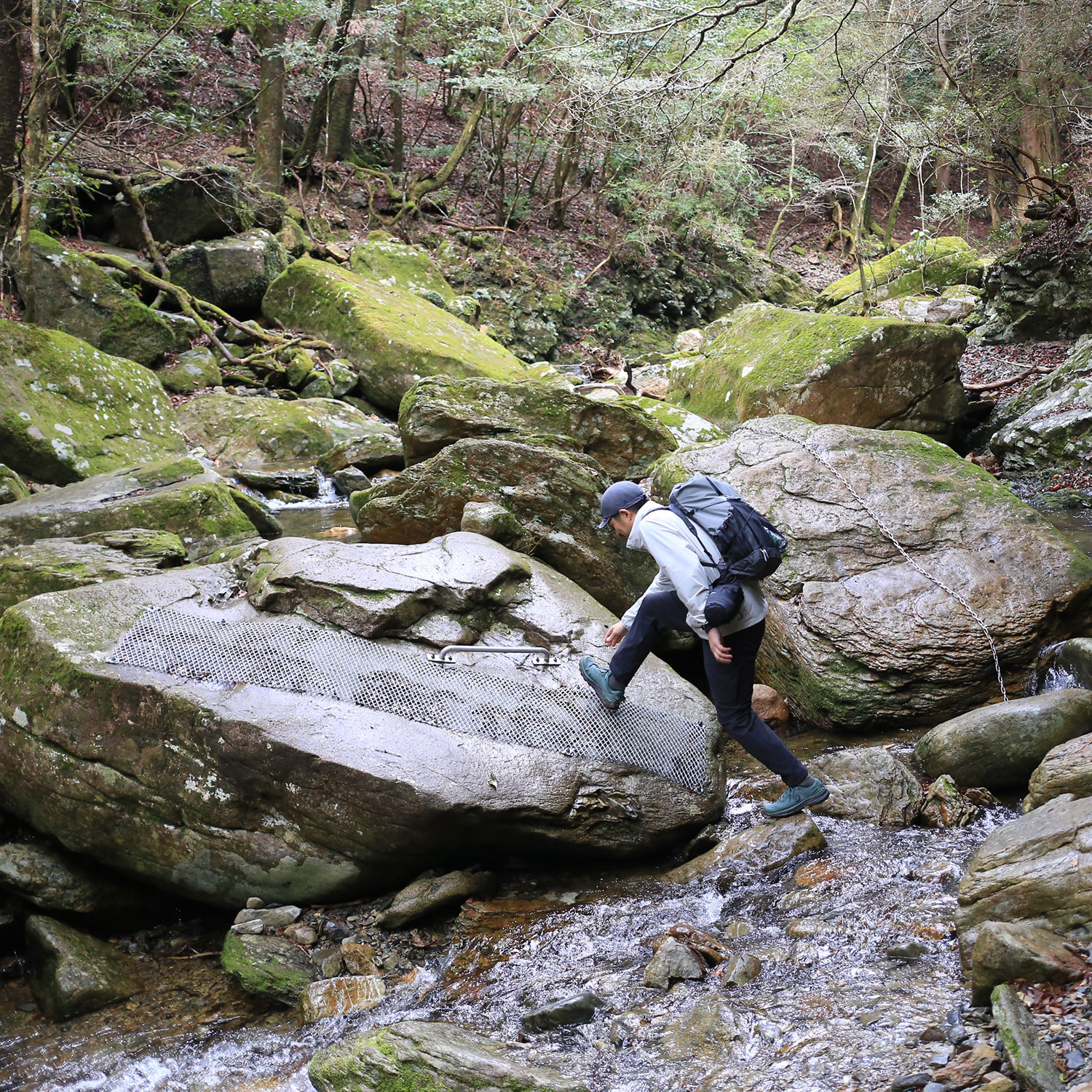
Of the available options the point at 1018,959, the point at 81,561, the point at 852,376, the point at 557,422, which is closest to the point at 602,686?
the point at 1018,959

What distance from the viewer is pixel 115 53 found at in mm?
13180

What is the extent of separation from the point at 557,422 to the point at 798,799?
450 cm

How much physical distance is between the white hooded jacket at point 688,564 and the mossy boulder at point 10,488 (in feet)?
19.7

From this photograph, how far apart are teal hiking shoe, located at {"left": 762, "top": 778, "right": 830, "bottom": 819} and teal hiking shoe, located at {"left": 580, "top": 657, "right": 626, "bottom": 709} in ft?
2.96

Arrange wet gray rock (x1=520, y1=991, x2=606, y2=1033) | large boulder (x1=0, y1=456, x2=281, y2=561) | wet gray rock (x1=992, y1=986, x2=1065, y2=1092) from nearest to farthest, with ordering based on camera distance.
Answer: wet gray rock (x1=992, y1=986, x2=1065, y2=1092), wet gray rock (x1=520, y1=991, x2=606, y2=1033), large boulder (x1=0, y1=456, x2=281, y2=561)

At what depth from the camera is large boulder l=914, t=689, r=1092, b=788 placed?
13.9 feet

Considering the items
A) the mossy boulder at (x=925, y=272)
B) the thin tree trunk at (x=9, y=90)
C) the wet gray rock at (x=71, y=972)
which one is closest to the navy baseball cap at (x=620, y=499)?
the wet gray rock at (x=71, y=972)

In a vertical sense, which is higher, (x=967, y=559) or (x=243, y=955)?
(x=967, y=559)

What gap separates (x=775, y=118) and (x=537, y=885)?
2184cm

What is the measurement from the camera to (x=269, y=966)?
3.57m

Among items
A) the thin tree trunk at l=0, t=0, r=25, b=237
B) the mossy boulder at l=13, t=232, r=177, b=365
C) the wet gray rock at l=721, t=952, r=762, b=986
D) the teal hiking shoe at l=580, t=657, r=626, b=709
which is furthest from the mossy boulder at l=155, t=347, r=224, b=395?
the wet gray rock at l=721, t=952, r=762, b=986

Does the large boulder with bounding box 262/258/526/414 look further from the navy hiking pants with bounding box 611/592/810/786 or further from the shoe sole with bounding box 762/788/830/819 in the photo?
the shoe sole with bounding box 762/788/830/819

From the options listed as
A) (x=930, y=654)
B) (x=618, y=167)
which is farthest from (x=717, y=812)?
(x=618, y=167)

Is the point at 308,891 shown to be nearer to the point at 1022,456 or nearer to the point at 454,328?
the point at 1022,456
